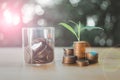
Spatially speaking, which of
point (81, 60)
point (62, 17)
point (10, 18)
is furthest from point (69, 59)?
point (10, 18)

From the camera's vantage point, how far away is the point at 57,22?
1311 millimetres

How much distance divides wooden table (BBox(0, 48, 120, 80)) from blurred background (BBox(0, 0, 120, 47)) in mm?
281

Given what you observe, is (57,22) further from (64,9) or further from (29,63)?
(29,63)

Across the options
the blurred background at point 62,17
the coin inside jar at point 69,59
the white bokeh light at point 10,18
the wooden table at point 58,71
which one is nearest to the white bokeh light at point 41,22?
the blurred background at point 62,17

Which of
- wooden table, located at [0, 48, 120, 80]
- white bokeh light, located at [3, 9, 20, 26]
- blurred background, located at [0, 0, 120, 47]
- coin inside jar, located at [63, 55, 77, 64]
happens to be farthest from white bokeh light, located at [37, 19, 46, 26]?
coin inside jar, located at [63, 55, 77, 64]

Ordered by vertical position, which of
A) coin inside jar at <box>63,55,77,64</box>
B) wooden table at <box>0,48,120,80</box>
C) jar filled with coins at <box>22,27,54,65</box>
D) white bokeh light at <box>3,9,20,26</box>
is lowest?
wooden table at <box>0,48,120,80</box>

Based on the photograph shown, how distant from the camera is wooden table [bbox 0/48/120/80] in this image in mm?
725

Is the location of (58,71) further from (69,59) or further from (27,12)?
(27,12)

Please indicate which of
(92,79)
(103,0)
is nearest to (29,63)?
(92,79)

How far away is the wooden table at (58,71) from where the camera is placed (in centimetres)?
72

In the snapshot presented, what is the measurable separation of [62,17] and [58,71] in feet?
1.82

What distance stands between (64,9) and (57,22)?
88mm

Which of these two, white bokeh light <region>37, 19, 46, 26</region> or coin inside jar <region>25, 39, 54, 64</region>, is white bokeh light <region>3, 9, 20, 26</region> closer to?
white bokeh light <region>37, 19, 46, 26</region>

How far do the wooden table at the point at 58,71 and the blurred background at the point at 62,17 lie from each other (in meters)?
0.28
